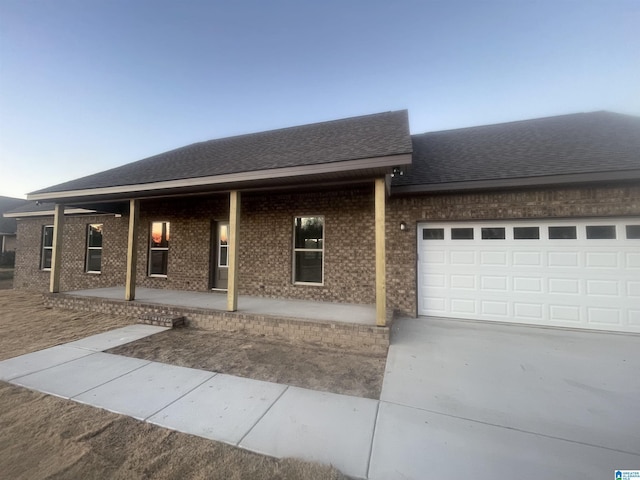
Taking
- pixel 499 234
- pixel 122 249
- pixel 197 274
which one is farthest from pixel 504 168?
pixel 122 249

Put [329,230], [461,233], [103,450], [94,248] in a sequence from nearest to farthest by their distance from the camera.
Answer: [103,450]
[461,233]
[329,230]
[94,248]

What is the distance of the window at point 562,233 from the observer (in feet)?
17.8

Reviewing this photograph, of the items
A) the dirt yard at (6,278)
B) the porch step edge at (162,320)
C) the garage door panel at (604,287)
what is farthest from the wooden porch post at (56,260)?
the garage door panel at (604,287)

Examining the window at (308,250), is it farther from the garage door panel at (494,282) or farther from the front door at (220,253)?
the garage door panel at (494,282)

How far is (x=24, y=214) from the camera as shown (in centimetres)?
1100

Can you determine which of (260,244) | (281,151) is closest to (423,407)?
(281,151)

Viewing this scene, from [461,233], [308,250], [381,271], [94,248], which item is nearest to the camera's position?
[381,271]

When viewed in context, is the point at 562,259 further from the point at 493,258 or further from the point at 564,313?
the point at 493,258

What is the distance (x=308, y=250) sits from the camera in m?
7.20

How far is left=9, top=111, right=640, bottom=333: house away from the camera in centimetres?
510

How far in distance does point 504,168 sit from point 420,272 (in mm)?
2982

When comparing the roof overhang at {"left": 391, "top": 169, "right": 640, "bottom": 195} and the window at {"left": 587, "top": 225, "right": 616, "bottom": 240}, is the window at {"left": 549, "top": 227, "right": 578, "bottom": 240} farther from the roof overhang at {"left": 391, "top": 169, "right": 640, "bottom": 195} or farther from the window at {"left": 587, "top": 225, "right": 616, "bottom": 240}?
the roof overhang at {"left": 391, "top": 169, "right": 640, "bottom": 195}

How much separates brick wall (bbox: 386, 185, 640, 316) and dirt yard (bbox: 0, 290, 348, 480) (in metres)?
4.82

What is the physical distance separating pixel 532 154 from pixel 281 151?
5.98 metres
